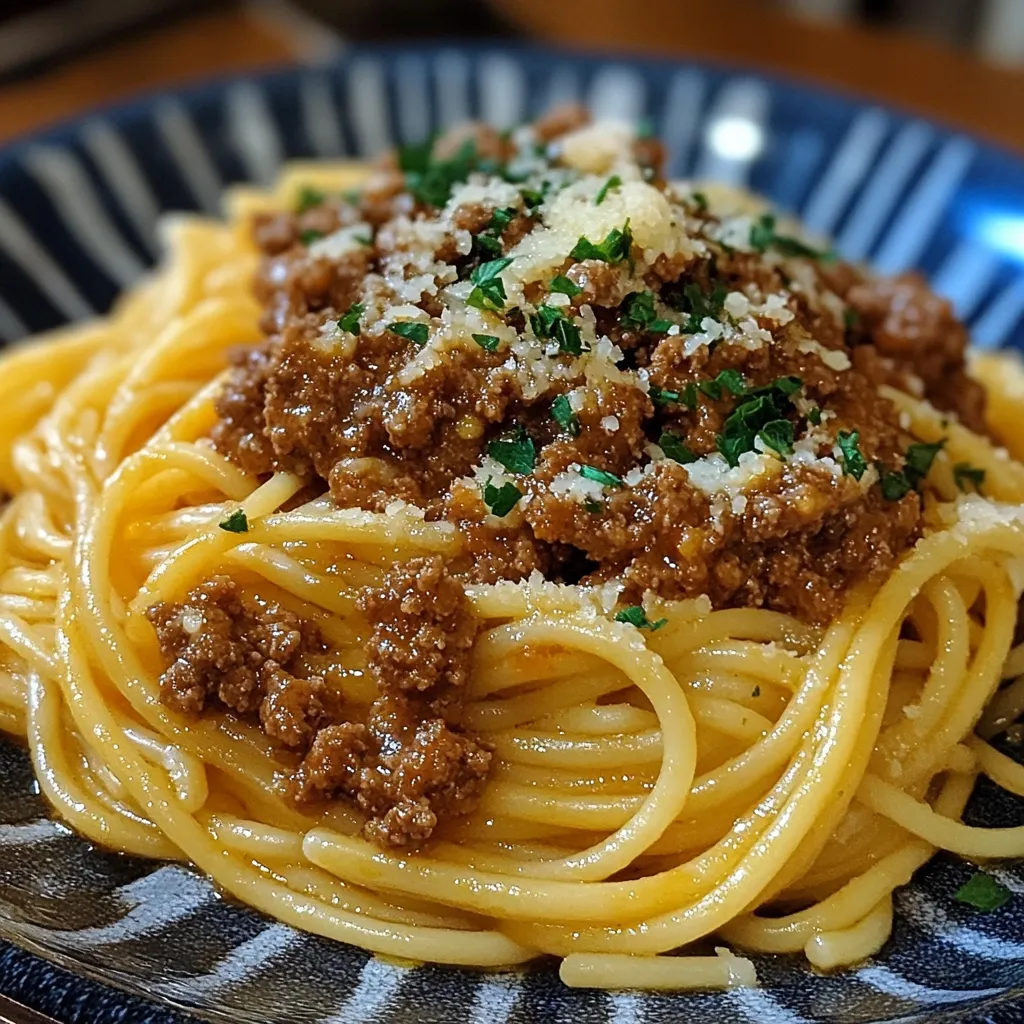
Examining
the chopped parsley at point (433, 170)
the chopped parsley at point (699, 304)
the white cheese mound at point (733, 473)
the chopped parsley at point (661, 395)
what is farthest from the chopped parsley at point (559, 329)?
the chopped parsley at point (433, 170)

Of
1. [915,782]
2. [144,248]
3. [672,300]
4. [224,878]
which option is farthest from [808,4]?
[224,878]

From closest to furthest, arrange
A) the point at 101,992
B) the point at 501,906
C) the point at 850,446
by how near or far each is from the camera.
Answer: the point at 101,992
the point at 501,906
the point at 850,446

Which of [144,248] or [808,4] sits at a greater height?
[808,4]

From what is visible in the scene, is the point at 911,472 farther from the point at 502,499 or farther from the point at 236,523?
the point at 236,523

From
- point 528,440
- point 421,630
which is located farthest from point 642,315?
point 421,630

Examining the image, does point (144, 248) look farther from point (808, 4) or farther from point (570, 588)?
point (808, 4)

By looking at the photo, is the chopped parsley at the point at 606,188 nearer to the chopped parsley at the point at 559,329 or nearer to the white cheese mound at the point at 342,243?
the chopped parsley at the point at 559,329

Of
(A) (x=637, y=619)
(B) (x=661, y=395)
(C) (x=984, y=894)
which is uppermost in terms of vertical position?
(B) (x=661, y=395)
